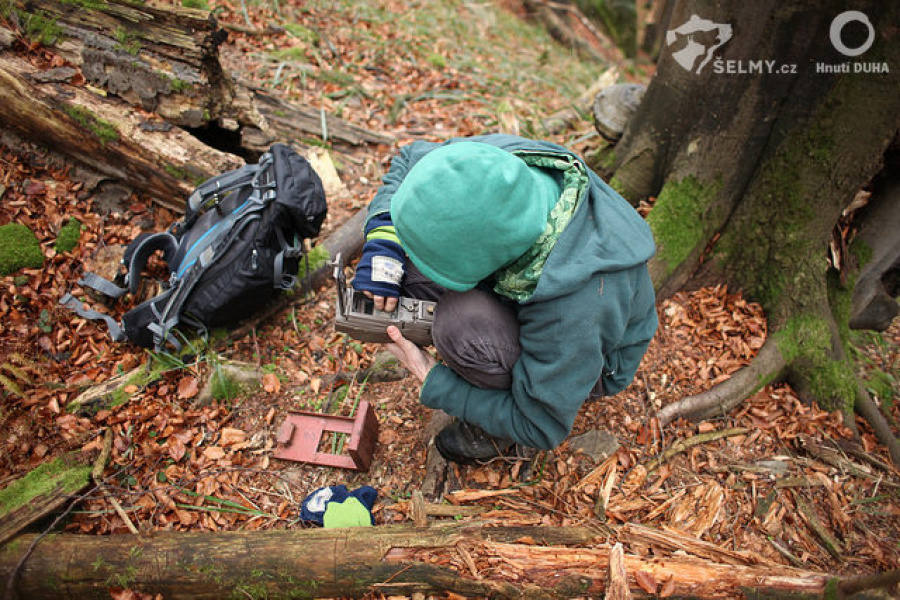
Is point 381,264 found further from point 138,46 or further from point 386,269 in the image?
point 138,46

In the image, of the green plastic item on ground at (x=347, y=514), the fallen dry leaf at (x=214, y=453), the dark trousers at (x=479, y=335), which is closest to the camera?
the dark trousers at (x=479, y=335)

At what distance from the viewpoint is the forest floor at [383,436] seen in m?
2.63

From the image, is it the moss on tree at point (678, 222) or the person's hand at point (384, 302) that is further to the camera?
the moss on tree at point (678, 222)

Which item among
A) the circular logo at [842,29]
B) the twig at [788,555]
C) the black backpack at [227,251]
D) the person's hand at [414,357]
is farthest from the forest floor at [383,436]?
the circular logo at [842,29]

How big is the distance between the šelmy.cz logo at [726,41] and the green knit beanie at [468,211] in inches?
80.1

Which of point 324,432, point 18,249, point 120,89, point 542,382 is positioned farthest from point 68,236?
point 542,382

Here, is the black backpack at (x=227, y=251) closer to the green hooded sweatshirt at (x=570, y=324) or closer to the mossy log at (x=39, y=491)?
the mossy log at (x=39, y=491)

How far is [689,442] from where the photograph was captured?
2982mm

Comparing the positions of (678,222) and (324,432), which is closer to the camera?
(324,432)

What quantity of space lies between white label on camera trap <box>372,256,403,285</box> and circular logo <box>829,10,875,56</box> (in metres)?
2.79

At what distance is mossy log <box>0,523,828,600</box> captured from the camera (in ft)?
6.84

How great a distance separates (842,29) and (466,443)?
10.3 ft

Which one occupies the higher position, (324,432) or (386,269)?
(386,269)

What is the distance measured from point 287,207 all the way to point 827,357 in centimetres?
381
